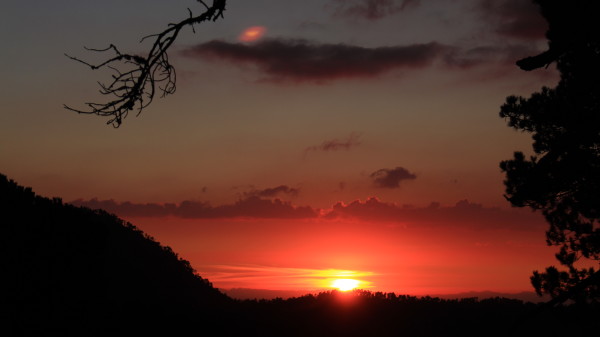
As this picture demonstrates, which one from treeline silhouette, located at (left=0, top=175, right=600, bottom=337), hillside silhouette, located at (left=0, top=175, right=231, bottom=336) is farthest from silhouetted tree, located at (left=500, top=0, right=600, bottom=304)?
→ hillside silhouette, located at (left=0, top=175, right=231, bottom=336)

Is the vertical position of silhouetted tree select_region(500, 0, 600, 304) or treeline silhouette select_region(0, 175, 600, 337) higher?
silhouetted tree select_region(500, 0, 600, 304)

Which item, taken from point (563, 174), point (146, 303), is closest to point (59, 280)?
point (146, 303)

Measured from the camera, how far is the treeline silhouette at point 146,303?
15.2 m

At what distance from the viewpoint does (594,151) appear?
17094 millimetres

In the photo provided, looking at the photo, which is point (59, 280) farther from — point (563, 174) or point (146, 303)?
point (563, 174)

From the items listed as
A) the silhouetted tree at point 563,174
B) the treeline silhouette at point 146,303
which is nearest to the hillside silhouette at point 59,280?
the treeline silhouette at point 146,303

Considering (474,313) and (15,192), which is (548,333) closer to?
(474,313)

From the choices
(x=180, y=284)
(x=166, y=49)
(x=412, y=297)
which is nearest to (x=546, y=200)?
(x=412, y=297)

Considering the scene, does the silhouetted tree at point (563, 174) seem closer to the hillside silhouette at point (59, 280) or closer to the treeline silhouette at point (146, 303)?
the treeline silhouette at point (146, 303)

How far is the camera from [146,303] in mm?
22203

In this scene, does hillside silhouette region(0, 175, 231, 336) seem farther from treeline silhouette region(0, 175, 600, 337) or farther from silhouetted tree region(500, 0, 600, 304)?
silhouetted tree region(500, 0, 600, 304)

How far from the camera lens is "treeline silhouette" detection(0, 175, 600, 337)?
15.2 metres

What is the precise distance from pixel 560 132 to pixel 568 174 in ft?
6.69

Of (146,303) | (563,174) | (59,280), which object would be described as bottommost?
(146,303)
